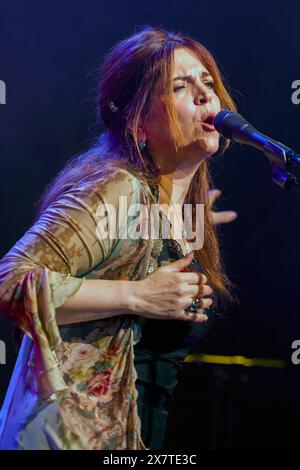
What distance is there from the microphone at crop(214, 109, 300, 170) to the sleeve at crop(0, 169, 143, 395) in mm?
259

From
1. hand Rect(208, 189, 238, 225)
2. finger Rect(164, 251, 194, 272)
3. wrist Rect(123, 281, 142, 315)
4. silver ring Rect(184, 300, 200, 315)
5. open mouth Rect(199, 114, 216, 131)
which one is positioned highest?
open mouth Rect(199, 114, 216, 131)

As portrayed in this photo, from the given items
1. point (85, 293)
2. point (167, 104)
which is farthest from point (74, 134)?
point (85, 293)

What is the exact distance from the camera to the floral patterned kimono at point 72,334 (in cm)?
134

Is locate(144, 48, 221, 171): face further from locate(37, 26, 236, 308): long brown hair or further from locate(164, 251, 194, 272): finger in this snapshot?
locate(164, 251, 194, 272): finger

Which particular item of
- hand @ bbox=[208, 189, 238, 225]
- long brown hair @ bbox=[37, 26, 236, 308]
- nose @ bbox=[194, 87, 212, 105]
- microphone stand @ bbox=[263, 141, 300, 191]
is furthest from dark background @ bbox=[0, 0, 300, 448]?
microphone stand @ bbox=[263, 141, 300, 191]

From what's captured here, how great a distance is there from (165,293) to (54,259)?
257mm

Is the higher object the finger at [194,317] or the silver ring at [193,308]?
the silver ring at [193,308]

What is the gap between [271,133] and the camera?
3.24m

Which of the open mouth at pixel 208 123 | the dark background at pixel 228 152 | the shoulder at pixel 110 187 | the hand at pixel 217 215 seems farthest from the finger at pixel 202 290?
the dark background at pixel 228 152

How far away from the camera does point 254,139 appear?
146cm

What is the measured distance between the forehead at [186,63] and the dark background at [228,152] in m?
1.29

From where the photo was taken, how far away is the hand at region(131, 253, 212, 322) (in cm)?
144

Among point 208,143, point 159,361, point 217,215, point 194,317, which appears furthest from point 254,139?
point 217,215

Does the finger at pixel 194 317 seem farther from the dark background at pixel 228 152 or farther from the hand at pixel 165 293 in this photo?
the dark background at pixel 228 152
